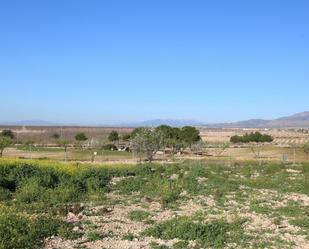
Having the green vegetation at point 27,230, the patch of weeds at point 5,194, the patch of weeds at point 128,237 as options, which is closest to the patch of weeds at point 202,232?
the patch of weeds at point 128,237

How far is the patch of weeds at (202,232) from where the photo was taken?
1417 centimetres

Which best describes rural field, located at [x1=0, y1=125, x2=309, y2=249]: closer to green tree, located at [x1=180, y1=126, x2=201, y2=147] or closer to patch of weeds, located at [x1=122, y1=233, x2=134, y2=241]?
patch of weeds, located at [x1=122, y1=233, x2=134, y2=241]

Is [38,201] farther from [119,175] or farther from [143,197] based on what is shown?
[119,175]

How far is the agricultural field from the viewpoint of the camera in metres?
14.0

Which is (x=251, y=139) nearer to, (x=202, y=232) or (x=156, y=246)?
(x=202, y=232)

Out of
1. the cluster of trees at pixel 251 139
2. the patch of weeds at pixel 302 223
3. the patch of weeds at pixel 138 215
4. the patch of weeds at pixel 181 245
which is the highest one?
the patch of weeds at pixel 138 215

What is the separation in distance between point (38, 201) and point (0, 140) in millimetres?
36951

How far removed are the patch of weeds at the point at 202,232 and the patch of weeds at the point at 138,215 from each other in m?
1.35

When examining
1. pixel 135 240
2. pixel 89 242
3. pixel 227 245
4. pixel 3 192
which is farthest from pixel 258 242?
pixel 3 192

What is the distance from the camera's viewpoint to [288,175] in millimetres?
32031

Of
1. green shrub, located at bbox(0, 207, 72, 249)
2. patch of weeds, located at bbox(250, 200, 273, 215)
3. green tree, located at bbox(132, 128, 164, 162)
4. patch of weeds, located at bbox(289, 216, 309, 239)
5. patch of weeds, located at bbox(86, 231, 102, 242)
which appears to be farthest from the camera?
green tree, located at bbox(132, 128, 164, 162)

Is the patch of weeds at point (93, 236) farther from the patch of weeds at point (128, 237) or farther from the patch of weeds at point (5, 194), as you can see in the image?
the patch of weeds at point (5, 194)

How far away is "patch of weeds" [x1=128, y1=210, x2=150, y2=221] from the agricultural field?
0.10 feet

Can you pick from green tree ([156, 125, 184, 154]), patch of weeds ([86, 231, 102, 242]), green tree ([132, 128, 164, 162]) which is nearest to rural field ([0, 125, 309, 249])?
patch of weeds ([86, 231, 102, 242])
